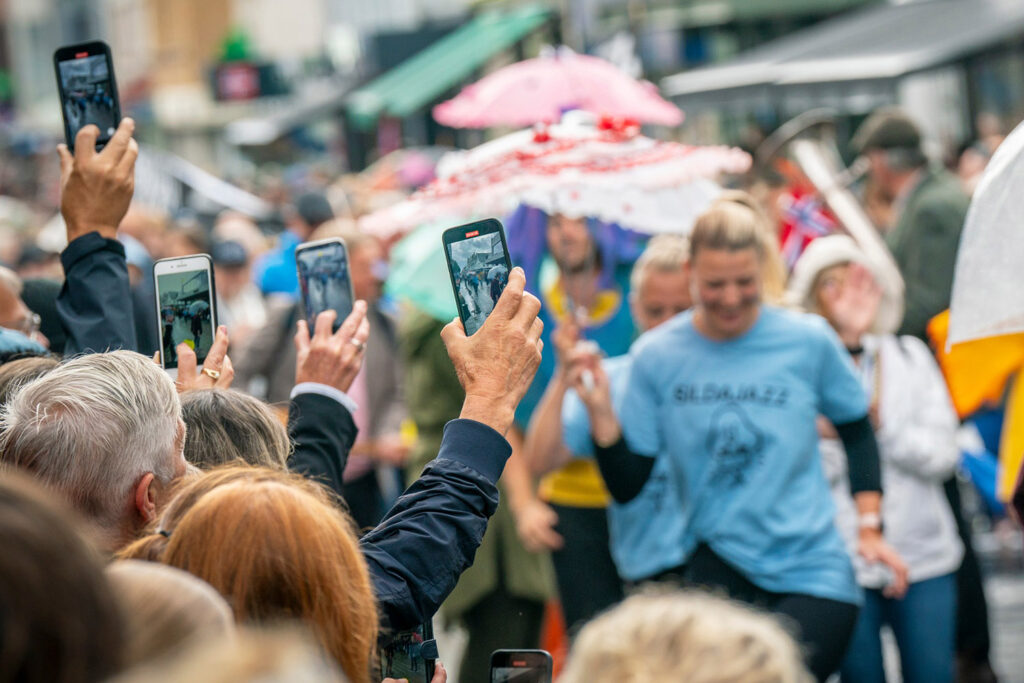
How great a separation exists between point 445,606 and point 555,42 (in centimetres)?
699

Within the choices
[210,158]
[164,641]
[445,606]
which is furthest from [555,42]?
[210,158]

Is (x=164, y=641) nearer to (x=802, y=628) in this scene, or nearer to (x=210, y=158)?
(x=802, y=628)

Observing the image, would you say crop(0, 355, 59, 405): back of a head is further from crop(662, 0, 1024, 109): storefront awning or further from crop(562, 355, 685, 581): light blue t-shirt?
crop(662, 0, 1024, 109): storefront awning

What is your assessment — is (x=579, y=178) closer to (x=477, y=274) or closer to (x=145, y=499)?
(x=477, y=274)

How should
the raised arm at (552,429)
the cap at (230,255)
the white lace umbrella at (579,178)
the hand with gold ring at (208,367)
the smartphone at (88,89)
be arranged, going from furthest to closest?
the cap at (230,255), the raised arm at (552,429), the white lace umbrella at (579,178), the smartphone at (88,89), the hand with gold ring at (208,367)

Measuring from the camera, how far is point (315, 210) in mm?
9422

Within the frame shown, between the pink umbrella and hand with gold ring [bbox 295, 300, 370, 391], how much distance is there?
9.97 feet

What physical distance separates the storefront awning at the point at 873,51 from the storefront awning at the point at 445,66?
3.59 meters

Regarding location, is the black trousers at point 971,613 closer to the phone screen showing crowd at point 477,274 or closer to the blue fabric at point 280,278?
the phone screen showing crowd at point 477,274

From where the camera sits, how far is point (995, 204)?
373cm

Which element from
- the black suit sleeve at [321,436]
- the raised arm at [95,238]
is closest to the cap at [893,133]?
the black suit sleeve at [321,436]

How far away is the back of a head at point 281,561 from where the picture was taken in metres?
2.00

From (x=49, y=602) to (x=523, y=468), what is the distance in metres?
4.28

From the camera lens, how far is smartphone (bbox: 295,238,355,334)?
3664 millimetres
